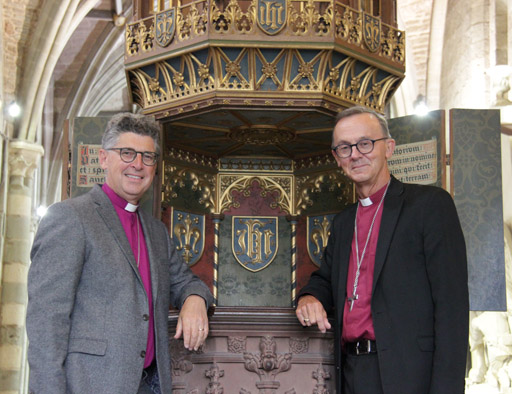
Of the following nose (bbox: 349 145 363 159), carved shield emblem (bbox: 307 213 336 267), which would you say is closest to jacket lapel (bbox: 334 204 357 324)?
nose (bbox: 349 145 363 159)

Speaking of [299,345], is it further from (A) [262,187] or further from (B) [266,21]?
(A) [262,187]


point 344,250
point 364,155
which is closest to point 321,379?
point 344,250

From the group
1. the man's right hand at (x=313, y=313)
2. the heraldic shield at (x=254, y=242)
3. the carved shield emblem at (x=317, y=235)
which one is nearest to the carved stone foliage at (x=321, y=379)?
the man's right hand at (x=313, y=313)

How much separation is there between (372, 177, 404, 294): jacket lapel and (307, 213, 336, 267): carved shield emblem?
117 inches

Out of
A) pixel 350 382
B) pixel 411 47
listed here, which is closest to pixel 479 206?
pixel 350 382

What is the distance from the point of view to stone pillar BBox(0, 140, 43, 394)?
12.9 metres

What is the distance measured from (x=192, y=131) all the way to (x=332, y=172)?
3.73 ft

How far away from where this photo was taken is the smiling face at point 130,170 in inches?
135

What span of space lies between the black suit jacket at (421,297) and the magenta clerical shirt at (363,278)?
6cm

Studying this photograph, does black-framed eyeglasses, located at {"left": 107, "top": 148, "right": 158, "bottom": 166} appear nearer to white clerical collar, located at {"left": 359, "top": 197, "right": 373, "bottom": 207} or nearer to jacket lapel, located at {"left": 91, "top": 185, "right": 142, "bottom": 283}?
jacket lapel, located at {"left": 91, "top": 185, "right": 142, "bottom": 283}

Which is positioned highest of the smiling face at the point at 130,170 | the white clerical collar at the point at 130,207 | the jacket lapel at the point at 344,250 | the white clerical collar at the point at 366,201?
the smiling face at the point at 130,170

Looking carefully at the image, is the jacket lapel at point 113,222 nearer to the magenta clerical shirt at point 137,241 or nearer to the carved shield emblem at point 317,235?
the magenta clerical shirt at point 137,241

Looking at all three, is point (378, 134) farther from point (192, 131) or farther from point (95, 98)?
point (95, 98)

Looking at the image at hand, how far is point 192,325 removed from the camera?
3.39 metres
